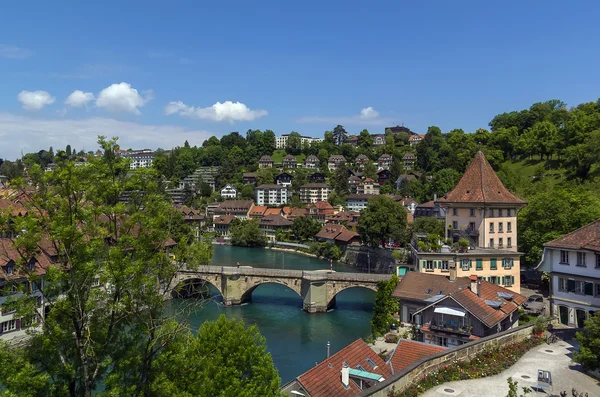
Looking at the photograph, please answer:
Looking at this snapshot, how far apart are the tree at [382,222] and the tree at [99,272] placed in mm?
59501

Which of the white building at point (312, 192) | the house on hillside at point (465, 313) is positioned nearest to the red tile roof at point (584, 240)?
the house on hillside at point (465, 313)

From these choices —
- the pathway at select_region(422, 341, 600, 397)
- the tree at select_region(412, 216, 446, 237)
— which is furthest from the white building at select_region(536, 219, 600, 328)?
the tree at select_region(412, 216, 446, 237)

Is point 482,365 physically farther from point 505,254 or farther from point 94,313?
point 505,254

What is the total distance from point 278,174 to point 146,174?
432ft

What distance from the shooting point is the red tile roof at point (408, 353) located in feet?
67.8

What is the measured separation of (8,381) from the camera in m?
10.2

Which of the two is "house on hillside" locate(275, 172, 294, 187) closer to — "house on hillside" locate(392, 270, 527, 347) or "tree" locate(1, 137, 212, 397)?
"house on hillside" locate(392, 270, 527, 347)

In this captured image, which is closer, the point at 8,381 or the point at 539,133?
→ the point at 8,381

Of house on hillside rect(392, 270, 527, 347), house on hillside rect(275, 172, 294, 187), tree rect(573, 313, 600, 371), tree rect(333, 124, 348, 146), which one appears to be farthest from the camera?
tree rect(333, 124, 348, 146)

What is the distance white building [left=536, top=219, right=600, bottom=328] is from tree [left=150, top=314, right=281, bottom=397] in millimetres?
18827

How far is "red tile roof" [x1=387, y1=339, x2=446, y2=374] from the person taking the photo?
20.7 metres

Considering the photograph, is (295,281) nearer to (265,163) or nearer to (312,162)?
(312,162)

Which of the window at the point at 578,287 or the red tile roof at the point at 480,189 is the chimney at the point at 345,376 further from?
the red tile roof at the point at 480,189

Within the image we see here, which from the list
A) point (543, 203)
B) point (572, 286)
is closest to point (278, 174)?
point (543, 203)
